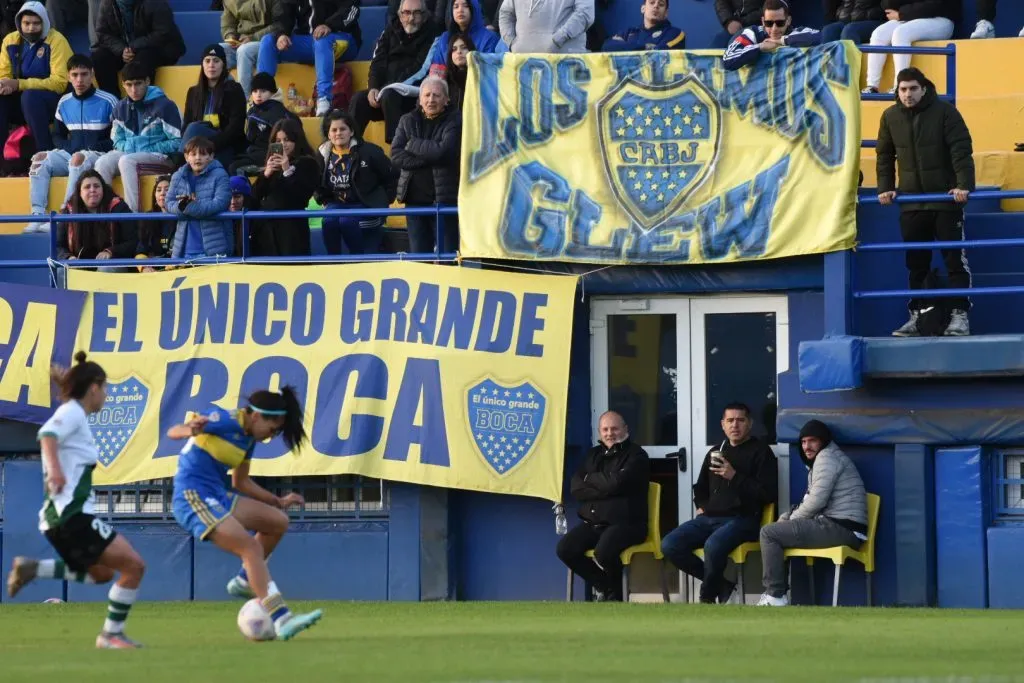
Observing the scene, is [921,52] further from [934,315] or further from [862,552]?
[862,552]

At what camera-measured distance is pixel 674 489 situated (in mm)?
16781

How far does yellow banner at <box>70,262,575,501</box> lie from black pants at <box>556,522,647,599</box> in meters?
0.46

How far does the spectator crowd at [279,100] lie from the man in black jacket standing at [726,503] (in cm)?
294

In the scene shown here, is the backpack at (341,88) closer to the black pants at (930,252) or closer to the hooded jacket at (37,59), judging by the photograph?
the hooded jacket at (37,59)

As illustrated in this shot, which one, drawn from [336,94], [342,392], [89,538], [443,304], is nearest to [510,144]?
[443,304]

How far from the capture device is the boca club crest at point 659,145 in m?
16.4

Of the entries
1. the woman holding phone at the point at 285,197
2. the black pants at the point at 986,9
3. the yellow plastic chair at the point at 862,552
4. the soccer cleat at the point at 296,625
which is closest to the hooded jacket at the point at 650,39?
the black pants at the point at 986,9

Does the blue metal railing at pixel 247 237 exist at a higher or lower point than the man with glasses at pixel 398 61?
lower

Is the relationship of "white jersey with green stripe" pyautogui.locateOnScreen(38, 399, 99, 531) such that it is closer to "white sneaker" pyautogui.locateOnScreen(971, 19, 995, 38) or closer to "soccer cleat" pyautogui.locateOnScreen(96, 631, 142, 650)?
"soccer cleat" pyautogui.locateOnScreen(96, 631, 142, 650)

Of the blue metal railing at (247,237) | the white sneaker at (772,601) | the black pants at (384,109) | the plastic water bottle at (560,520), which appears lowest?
the white sneaker at (772,601)

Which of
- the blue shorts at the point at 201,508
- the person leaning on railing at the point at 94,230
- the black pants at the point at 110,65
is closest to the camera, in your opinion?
the blue shorts at the point at 201,508

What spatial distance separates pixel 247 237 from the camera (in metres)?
17.7

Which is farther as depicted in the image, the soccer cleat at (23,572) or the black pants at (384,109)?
the black pants at (384,109)

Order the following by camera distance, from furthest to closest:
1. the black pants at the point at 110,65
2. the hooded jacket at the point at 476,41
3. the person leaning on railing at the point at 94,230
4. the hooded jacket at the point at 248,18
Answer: the black pants at the point at 110,65 → the hooded jacket at the point at 248,18 → the hooded jacket at the point at 476,41 → the person leaning on railing at the point at 94,230
